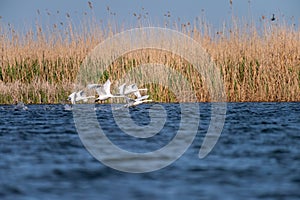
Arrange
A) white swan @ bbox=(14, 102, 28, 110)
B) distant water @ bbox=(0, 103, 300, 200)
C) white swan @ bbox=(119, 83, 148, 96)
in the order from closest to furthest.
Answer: distant water @ bbox=(0, 103, 300, 200)
white swan @ bbox=(119, 83, 148, 96)
white swan @ bbox=(14, 102, 28, 110)

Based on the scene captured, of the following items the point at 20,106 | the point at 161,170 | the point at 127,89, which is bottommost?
the point at 161,170

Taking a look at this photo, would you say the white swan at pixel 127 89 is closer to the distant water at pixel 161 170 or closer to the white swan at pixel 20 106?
the distant water at pixel 161 170

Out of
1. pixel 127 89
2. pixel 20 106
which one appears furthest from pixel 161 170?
pixel 20 106

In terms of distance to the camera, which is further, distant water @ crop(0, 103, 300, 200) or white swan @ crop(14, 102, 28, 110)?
white swan @ crop(14, 102, 28, 110)

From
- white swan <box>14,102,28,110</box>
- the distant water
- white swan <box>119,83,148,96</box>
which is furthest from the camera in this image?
white swan <box>14,102,28,110</box>

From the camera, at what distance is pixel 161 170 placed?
7152mm

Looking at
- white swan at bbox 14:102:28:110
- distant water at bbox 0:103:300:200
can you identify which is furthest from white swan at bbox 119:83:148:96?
white swan at bbox 14:102:28:110

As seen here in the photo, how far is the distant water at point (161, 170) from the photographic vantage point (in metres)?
6.03

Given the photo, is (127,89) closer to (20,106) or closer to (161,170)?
(20,106)

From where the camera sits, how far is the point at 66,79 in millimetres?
15789

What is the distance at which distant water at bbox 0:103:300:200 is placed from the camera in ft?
19.8

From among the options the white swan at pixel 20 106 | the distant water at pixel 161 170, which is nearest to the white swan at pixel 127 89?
the distant water at pixel 161 170

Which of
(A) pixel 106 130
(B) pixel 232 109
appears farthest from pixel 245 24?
(A) pixel 106 130

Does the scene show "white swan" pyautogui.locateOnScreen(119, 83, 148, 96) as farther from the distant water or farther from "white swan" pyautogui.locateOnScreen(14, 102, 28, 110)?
"white swan" pyautogui.locateOnScreen(14, 102, 28, 110)
